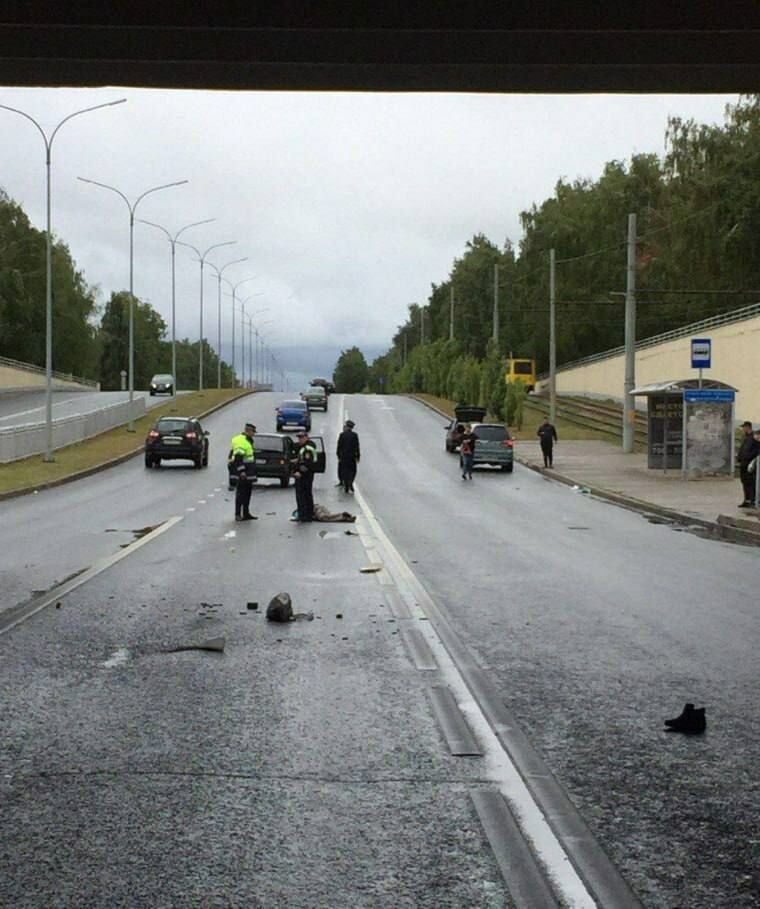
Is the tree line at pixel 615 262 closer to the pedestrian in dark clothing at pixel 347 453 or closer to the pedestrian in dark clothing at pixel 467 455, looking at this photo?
the pedestrian in dark clothing at pixel 467 455

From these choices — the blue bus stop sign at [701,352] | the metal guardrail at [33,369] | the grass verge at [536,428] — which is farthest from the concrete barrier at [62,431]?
the metal guardrail at [33,369]

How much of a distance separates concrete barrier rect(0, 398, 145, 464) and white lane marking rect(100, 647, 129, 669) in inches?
1327

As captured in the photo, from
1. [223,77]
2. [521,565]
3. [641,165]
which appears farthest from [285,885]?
[641,165]

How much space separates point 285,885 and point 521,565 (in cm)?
1217

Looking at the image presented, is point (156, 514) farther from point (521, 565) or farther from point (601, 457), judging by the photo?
point (601, 457)

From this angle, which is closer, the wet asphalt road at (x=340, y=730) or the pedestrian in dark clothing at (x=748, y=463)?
the wet asphalt road at (x=340, y=730)

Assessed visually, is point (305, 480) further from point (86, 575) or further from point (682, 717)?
point (682, 717)

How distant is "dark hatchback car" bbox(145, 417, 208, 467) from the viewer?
43.6 meters

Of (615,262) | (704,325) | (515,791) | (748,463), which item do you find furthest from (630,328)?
(615,262)

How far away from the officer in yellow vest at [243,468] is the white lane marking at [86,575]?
1.70m

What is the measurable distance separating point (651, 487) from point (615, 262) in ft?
237

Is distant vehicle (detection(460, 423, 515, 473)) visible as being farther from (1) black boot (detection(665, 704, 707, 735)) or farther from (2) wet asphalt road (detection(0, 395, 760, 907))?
(1) black boot (detection(665, 704, 707, 735))

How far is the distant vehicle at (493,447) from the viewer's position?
4434 cm

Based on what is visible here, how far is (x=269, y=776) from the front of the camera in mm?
6242
